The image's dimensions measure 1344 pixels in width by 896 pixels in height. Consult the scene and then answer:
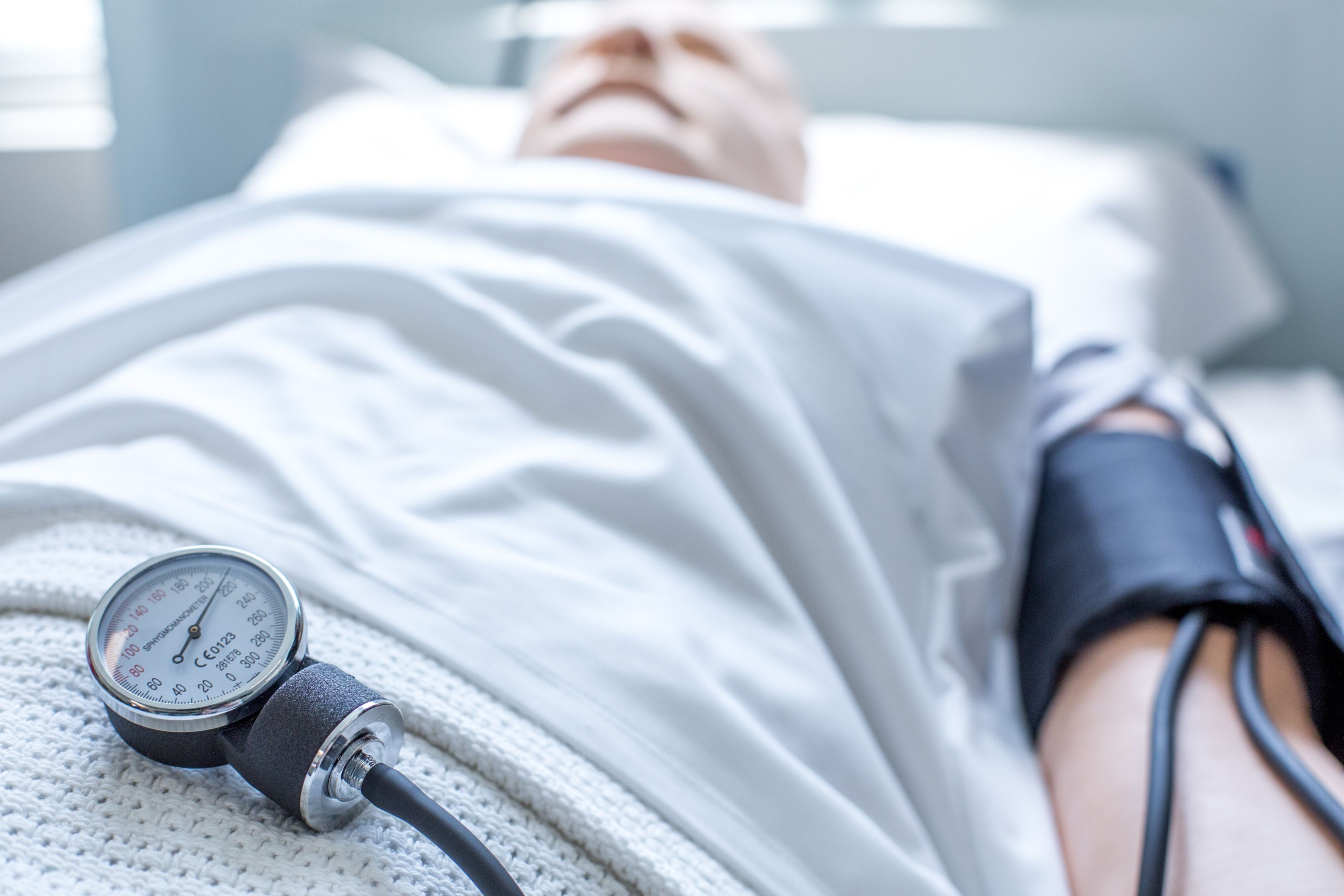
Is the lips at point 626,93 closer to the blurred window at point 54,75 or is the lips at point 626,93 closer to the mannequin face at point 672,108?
the mannequin face at point 672,108

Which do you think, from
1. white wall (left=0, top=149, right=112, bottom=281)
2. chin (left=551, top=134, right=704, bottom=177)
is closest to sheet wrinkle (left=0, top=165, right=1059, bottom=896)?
chin (left=551, top=134, right=704, bottom=177)

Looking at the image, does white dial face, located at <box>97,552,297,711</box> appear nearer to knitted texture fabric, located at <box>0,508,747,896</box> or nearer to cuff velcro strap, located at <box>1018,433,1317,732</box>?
knitted texture fabric, located at <box>0,508,747,896</box>

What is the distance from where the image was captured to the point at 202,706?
0.36m

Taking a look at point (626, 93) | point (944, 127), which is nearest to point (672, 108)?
point (626, 93)

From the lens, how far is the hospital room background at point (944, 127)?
111cm

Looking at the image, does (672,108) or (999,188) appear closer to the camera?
(672,108)

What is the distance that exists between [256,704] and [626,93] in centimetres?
70

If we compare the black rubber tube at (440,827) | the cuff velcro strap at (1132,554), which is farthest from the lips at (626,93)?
the black rubber tube at (440,827)

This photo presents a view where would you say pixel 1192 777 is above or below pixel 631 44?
below

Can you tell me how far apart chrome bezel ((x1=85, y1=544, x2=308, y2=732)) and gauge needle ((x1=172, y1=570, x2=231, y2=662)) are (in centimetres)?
2

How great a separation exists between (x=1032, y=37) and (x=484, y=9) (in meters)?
0.81

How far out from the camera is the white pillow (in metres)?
1.04

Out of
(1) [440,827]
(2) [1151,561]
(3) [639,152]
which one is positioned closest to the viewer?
(1) [440,827]

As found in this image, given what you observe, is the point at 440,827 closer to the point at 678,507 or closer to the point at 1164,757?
the point at 678,507
